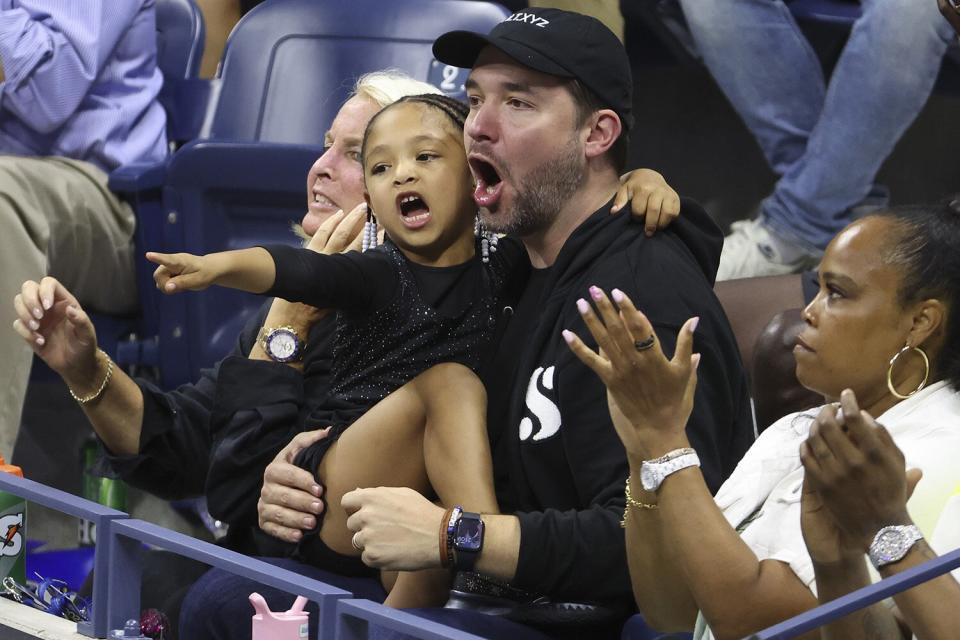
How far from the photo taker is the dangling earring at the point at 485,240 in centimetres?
239

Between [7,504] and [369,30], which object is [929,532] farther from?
[369,30]

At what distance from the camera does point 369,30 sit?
12.9 ft

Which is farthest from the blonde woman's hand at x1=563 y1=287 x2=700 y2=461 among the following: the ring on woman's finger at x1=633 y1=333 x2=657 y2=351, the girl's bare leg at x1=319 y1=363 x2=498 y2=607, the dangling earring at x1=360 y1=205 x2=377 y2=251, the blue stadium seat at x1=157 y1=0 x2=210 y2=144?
the blue stadium seat at x1=157 y1=0 x2=210 y2=144

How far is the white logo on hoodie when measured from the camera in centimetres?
209

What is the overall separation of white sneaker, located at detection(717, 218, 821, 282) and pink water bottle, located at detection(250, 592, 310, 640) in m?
1.76

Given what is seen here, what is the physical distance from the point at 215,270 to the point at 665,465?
0.65 meters

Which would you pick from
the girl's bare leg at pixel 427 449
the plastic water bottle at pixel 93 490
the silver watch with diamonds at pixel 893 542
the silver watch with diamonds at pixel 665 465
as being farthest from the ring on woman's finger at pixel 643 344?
the plastic water bottle at pixel 93 490

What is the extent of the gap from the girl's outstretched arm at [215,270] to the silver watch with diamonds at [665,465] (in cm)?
62

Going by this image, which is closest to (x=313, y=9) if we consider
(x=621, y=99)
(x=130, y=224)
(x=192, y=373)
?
(x=130, y=224)

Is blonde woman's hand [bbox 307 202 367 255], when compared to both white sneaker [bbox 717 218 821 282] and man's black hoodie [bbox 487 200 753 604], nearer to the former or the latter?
man's black hoodie [bbox 487 200 753 604]

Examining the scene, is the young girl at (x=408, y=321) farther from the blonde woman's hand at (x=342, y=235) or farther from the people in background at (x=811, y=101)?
the people in background at (x=811, y=101)

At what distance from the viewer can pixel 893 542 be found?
1.51 metres

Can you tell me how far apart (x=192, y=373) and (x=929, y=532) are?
2157mm

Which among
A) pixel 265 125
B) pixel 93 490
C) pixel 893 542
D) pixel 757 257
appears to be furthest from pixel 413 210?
pixel 93 490
